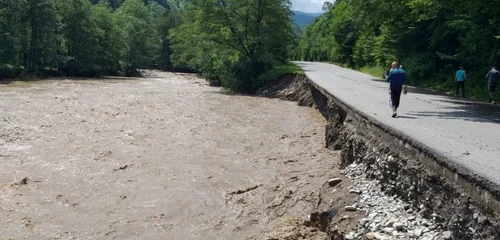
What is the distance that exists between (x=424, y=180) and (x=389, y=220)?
3.29 feet

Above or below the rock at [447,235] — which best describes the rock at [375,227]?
below

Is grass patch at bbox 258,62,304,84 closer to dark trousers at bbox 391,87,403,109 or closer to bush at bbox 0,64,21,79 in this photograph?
dark trousers at bbox 391,87,403,109

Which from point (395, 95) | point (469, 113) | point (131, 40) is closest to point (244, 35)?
point (469, 113)

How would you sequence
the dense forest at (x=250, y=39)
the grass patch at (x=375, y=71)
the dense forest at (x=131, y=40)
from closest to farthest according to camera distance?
the dense forest at (x=250, y=39) < the grass patch at (x=375, y=71) < the dense forest at (x=131, y=40)

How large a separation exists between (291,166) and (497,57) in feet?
54.5

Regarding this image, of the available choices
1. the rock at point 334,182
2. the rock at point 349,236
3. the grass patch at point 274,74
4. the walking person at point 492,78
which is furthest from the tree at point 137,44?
the rock at point 349,236

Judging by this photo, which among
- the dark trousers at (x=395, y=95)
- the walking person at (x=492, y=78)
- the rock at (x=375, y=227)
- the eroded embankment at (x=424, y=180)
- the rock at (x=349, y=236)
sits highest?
the walking person at (x=492, y=78)

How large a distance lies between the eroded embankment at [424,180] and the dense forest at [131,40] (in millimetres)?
Answer: 29355

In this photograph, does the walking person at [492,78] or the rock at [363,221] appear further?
the walking person at [492,78]

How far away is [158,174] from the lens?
14.3 metres

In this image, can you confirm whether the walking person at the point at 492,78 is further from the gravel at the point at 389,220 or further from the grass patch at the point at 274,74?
the grass patch at the point at 274,74

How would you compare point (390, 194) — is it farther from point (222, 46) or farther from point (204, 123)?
point (222, 46)

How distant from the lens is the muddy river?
33.4 ft

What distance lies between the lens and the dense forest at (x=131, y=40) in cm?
4316
